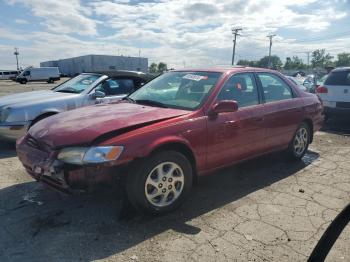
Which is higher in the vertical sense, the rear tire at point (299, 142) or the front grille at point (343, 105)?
the front grille at point (343, 105)

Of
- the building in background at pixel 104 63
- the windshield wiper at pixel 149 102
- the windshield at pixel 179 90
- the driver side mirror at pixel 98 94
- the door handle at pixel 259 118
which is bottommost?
the door handle at pixel 259 118

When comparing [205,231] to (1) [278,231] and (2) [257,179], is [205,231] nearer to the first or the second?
(1) [278,231]

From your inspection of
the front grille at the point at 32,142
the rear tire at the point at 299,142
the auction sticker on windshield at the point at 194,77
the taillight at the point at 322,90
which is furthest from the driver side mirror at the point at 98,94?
the taillight at the point at 322,90

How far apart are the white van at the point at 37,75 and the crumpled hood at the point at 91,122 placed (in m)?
47.5

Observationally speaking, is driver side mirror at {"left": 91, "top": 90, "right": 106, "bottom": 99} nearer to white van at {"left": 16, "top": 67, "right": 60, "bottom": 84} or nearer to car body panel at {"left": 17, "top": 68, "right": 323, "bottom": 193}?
car body panel at {"left": 17, "top": 68, "right": 323, "bottom": 193}

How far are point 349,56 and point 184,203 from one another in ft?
414

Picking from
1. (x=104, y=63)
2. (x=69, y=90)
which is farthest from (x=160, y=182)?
(x=104, y=63)

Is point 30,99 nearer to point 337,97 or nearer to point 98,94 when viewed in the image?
point 98,94

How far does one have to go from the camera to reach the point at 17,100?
646 centimetres

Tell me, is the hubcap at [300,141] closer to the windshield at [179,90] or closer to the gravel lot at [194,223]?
the gravel lot at [194,223]

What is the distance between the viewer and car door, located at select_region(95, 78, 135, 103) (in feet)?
22.9

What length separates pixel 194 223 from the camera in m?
3.55

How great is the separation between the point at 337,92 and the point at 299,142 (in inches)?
152

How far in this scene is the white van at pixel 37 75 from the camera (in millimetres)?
47394
